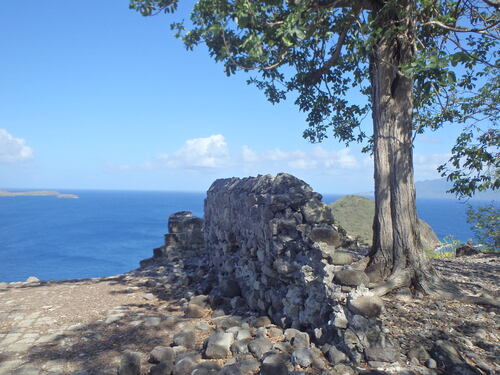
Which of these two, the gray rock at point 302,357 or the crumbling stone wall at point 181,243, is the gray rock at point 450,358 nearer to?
the gray rock at point 302,357

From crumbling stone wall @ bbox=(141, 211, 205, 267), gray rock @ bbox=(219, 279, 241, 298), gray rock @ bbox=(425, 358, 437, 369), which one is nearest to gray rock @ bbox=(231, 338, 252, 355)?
gray rock @ bbox=(425, 358, 437, 369)

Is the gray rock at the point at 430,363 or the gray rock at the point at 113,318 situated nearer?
the gray rock at the point at 430,363

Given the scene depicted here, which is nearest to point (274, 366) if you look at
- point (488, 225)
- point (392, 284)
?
point (392, 284)

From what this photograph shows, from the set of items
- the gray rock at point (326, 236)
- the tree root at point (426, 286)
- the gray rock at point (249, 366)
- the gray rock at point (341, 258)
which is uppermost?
the gray rock at point (326, 236)

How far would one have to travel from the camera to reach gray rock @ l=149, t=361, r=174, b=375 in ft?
13.2

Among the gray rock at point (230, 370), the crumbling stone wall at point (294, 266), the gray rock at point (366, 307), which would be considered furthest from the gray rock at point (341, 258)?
the gray rock at point (230, 370)

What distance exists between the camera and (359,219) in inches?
663

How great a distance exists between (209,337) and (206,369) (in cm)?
75

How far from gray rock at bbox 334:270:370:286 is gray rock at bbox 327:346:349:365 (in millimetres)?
824

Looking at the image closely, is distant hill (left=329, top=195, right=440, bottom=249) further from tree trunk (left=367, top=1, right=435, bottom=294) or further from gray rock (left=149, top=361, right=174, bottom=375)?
gray rock (left=149, top=361, right=174, bottom=375)

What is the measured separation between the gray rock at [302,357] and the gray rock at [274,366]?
0.41 ft

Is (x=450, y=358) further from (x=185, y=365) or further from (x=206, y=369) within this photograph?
(x=185, y=365)

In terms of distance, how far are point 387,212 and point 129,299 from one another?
563cm

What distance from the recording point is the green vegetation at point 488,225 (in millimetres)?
11177
